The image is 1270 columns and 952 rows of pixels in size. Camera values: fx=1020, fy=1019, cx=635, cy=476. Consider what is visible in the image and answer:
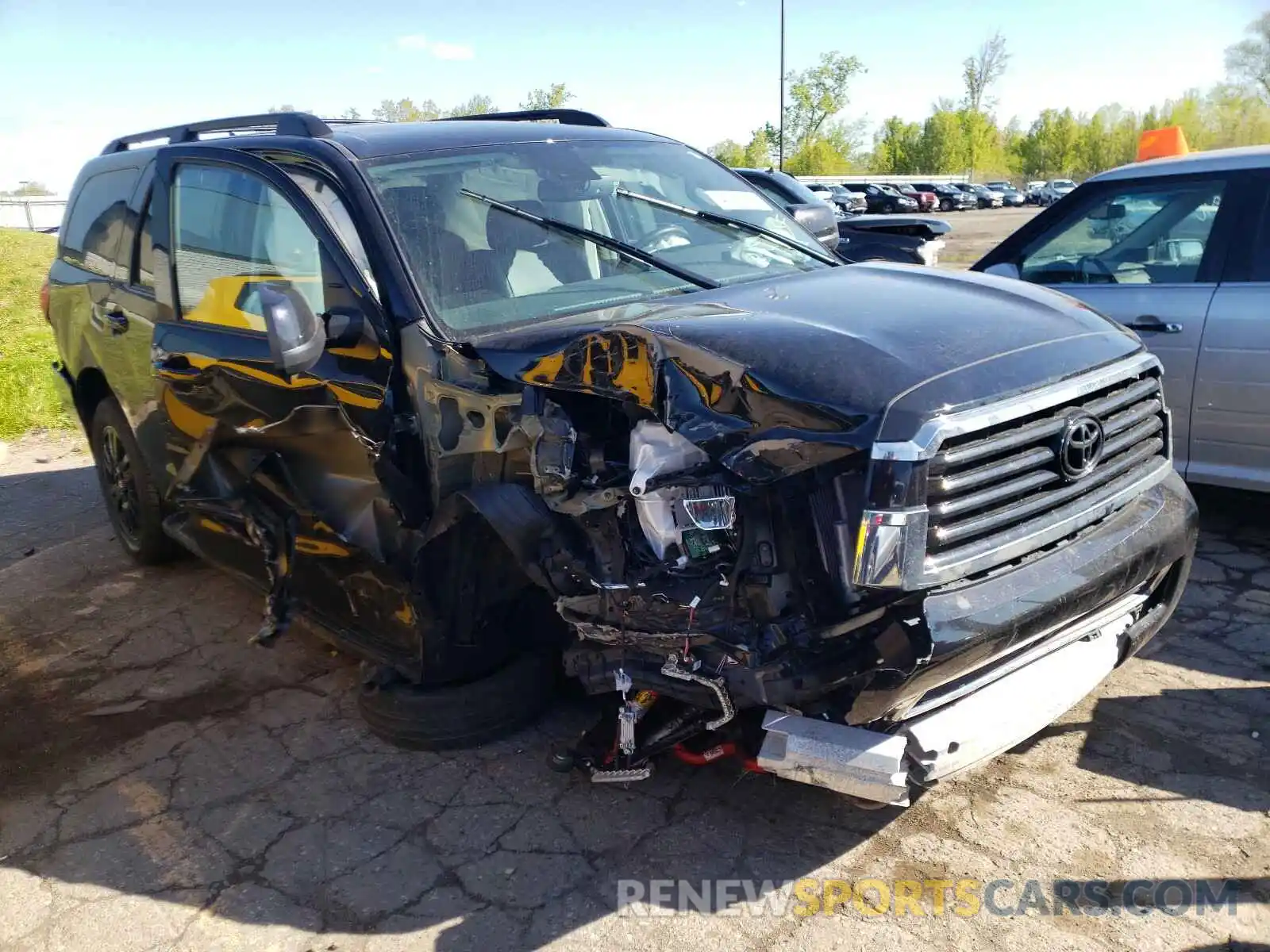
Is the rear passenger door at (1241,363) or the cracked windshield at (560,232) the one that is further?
the rear passenger door at (1241,363)

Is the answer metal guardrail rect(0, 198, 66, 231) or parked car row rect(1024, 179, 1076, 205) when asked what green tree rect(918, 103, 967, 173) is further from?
metal guardrail rect(0, 198, 66, 231)

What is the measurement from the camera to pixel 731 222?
3.87 metres

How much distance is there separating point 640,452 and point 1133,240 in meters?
3.59

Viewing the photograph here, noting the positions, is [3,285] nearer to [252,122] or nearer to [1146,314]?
[252,122]

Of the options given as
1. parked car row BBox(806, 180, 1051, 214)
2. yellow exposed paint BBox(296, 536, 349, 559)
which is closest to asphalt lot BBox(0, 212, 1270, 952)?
yellow exposed paint BBox(296, 536, 349, 559)

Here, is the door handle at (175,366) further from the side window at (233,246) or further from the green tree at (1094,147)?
the green tree at (1094,147)

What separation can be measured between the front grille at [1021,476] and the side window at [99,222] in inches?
159

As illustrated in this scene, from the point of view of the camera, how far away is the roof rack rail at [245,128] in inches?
147

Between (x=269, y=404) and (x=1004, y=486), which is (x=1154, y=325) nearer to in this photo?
(x=1004, y=486)

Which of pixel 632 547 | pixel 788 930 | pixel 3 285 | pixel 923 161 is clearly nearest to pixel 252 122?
pixel 632 547

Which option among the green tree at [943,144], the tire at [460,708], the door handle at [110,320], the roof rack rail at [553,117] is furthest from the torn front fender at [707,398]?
the green tree at [943,144]

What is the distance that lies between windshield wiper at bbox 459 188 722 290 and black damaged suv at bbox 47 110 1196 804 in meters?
0.01

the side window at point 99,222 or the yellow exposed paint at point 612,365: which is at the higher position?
the side window at point 99,222

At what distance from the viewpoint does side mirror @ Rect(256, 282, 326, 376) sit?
296cm
